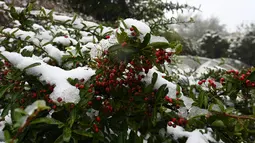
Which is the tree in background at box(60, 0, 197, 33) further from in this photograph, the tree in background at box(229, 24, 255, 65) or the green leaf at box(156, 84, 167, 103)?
the tree in background at box(229, 24, 255, 65)

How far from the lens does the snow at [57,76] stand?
102 centimetres

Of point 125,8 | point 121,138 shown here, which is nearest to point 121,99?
point 121,138

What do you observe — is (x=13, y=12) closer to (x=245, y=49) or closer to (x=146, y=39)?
(x=146, y=39)

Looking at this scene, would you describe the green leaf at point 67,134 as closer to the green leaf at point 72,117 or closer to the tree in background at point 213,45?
the green leaf at point 72,117

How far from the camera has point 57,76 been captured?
1104 millimetres

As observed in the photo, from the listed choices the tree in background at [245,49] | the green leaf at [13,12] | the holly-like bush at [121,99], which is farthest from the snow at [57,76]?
the tree in background at [245,49]

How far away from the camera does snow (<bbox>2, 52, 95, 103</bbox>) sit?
3.34 ft

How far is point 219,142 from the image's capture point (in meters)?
1.20

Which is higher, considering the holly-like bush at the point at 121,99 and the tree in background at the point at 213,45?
the holly-like bush at the point at 121,99

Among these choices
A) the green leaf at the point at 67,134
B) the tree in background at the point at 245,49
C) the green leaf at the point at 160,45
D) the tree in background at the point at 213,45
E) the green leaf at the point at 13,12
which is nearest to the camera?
the green leaf at the point at 67,134

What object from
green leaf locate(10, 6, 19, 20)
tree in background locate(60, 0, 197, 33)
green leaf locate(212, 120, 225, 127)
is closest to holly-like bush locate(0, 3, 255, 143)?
green leaf locate(212, 120, 225, 127)

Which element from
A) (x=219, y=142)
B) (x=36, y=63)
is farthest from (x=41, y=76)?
(x=219, y=142)

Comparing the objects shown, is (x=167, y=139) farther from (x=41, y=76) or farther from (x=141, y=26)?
(x=41, y=76)

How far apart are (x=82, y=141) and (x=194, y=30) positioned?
24.9 metres
